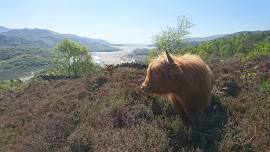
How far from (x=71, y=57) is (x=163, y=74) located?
63246 mm

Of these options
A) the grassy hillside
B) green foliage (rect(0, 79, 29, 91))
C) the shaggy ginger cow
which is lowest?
green foliage (rect(0, 79, 29, 91))

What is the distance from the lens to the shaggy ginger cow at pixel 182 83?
800 centimetres

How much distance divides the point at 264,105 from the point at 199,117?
1747mm

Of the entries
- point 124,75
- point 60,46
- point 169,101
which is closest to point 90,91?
point 124,75

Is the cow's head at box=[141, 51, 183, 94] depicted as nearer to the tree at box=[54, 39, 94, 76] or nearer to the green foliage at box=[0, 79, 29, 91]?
the green foliage at box=[0, 79, 29, 91]

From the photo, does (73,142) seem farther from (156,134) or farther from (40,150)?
(156,134)

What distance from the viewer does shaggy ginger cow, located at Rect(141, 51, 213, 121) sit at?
8000 mm

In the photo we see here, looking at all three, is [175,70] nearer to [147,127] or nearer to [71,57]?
Result: [147,127]

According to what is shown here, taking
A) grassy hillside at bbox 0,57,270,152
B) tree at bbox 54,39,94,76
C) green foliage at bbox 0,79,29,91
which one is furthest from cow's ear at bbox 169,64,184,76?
tree at bbox 54,39,94,76

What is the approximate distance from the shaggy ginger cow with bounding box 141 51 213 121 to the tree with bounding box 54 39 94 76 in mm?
59449

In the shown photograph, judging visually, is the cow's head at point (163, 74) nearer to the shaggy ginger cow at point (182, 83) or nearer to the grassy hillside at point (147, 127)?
the shaggy ginger cow at point (182, 83)

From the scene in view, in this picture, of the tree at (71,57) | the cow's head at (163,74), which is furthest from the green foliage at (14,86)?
the cow's head at (163,74)

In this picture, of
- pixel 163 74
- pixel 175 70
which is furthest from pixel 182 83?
pixel 163 74

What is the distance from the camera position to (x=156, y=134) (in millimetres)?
6711
